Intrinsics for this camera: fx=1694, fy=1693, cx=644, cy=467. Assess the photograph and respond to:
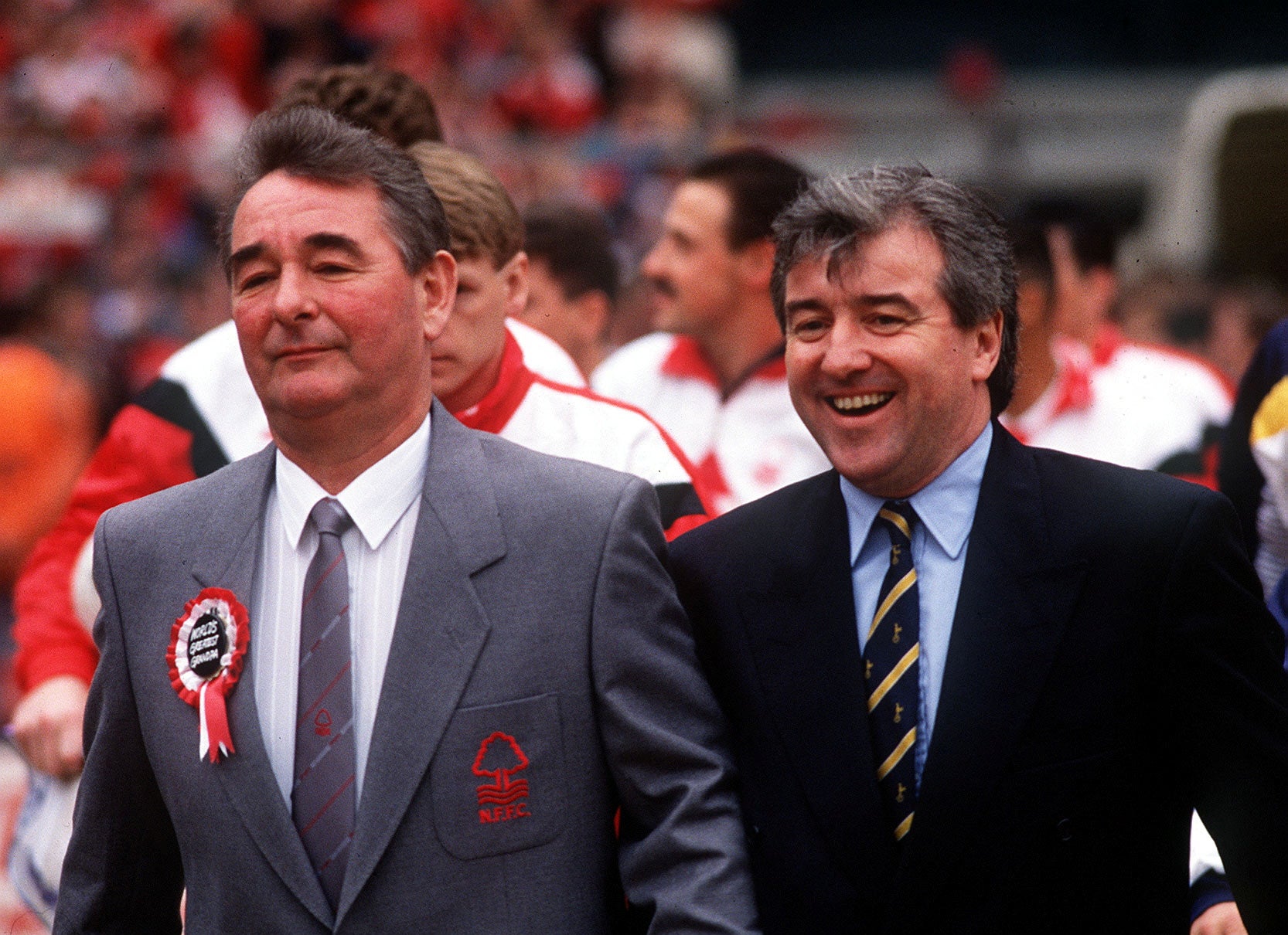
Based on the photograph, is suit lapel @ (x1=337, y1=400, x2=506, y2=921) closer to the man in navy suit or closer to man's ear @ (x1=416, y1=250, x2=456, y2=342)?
man's ear @ (x1=416, y1=250, x2=456, y2=342)

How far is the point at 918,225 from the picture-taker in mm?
2596

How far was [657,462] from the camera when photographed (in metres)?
3.40

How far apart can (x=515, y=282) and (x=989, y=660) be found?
1541mm

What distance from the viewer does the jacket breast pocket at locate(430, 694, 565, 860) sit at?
94.4 inches

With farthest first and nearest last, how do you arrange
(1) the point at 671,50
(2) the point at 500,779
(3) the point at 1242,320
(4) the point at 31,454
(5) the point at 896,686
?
1. (1) the point at 671,50
2. (3) the point at 1242,320
3. (4) the point at 31,454
4. (5) the point at 896,686
5. (2) the point at 500,779

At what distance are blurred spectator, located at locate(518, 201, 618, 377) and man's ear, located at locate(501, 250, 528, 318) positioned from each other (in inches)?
70.0

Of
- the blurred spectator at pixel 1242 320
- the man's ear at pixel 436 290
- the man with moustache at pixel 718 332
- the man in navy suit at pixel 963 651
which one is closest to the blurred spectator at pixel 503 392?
the man's ear at pixel 436 290

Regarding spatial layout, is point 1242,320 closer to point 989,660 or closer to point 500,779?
point 989,660

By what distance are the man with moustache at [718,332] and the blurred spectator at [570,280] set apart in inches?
A: 17.1

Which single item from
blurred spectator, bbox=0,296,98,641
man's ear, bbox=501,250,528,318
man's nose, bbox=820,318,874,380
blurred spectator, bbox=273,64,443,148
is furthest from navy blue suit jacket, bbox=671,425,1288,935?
blurred spectator, bbox=0,296,98,641

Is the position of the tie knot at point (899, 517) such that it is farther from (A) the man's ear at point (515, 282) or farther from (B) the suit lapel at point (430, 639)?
(A) the man's ear at point (515, 282)

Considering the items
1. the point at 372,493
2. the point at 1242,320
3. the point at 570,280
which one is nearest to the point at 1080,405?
the point at 570,280

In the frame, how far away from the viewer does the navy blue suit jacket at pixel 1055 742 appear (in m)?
2.42

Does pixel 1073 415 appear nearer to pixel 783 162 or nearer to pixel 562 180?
pixel 783 162
